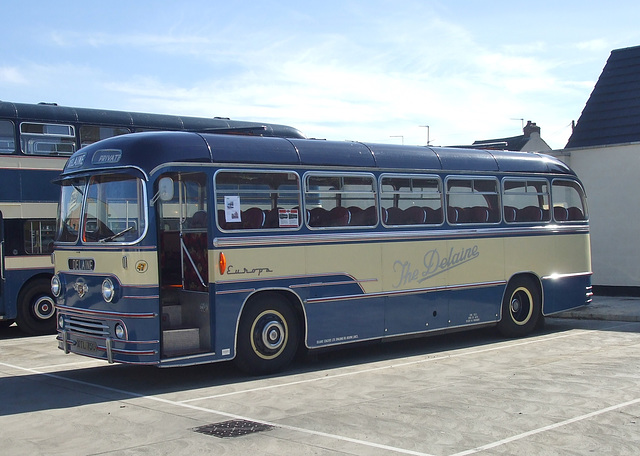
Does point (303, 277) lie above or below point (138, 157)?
below

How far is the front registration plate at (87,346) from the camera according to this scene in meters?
10.2

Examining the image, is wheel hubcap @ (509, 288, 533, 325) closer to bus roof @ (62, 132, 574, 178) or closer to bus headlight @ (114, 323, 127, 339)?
bus roof @ (62, 132, 574, 178)

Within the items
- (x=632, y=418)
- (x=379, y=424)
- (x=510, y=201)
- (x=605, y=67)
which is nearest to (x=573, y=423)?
(x=632, y=418)

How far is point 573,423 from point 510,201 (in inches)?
279

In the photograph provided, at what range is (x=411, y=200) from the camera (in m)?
12.8

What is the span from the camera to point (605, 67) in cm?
2328

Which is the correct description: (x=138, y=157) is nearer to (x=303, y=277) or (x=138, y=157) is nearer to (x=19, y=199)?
(x=303, y=277)

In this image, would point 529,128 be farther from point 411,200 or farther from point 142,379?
point 142,379

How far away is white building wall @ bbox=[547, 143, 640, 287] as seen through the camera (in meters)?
20.3

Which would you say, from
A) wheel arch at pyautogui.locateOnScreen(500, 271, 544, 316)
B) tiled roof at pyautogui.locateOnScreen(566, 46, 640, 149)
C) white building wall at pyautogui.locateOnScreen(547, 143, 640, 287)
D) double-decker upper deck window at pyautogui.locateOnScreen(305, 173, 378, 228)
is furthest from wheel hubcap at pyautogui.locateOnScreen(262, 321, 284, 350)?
tiled roof at pyautogui.locateOnScreen(566, 46, 640, 149)

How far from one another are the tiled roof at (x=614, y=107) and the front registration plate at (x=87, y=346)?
1604 cm

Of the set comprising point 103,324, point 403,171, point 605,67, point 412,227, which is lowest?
point 103,324

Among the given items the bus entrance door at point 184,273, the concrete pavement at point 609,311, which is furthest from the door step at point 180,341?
the concrete pavement at point 609,311

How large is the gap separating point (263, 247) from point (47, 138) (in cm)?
777
